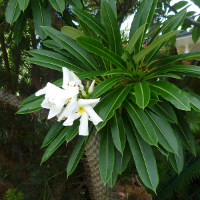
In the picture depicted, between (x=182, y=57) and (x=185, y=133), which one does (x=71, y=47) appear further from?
(x=185, y=133)

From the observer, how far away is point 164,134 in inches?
39.8

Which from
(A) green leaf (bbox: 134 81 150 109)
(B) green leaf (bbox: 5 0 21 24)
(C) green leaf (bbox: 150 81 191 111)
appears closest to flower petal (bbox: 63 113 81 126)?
(A) green leaf (bbox: 134 81 150 109)

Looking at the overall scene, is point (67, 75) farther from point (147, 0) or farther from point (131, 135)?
point (147, 0)

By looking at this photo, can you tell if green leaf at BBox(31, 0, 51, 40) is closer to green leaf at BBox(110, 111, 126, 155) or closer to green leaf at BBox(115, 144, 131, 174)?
green leaf at BBox(110, 111, 126, 155)

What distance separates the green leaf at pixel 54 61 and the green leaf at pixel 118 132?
323mm

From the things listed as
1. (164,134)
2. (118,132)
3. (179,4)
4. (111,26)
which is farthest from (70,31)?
(179,4)

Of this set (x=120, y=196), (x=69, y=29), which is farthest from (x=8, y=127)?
(x=69, y=29)

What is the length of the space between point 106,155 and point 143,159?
6.4 inches

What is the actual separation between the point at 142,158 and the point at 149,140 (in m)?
0.16

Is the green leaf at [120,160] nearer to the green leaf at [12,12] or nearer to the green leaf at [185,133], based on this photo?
the green leaf at [185,133]

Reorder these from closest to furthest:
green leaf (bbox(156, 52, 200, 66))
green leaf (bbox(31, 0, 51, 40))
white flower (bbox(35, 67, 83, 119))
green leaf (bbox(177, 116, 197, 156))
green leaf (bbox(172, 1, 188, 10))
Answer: white flower (bbox(35, 67, 83, 119))
green leaf (bbox(156, 52, 200, 66))
green leaf (bbox(177, 116, 197, 156))
green leaf (bbox(31, 0, 51, 40))
green leaf (bbox(172, 1, 188, 10))

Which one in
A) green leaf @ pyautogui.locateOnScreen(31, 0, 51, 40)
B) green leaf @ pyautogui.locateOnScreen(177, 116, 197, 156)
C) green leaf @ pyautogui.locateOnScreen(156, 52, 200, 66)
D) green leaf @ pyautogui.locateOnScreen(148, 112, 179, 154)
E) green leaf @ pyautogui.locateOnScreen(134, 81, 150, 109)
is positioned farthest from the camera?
green leaf @ pyautogui.locateOnScreen(31, 0, 51, 40)

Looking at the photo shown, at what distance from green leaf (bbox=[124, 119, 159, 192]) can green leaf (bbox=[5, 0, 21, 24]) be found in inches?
31.0

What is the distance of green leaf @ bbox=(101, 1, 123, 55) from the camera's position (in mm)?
1102
